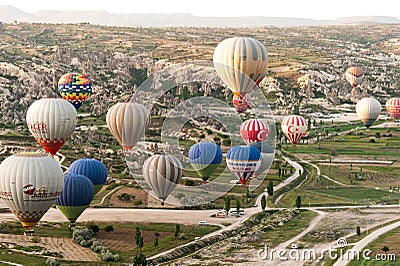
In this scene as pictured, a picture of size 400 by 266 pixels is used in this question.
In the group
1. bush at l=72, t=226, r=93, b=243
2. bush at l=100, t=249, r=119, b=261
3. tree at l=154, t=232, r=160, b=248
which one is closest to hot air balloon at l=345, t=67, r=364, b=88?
tree at l=154, t=232, r=160, b=248

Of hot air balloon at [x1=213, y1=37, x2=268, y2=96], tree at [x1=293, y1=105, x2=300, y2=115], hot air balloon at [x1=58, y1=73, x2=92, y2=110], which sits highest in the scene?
hot air balloon at [x1=213, y1=37, x2=268, y2=96]

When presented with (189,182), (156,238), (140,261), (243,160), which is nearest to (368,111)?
(189,182)

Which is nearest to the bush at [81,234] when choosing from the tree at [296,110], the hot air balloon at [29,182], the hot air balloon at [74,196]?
the hot air balloon at [74,196]

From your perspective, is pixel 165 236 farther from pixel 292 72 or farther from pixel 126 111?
pixel 292 72

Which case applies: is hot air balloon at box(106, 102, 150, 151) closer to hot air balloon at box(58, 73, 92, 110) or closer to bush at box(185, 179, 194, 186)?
bush at box(185, 179, 194, 186)

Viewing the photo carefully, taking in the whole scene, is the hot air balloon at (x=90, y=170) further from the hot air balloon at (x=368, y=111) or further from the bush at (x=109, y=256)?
the hot air balloon at (x=368, y=111)
